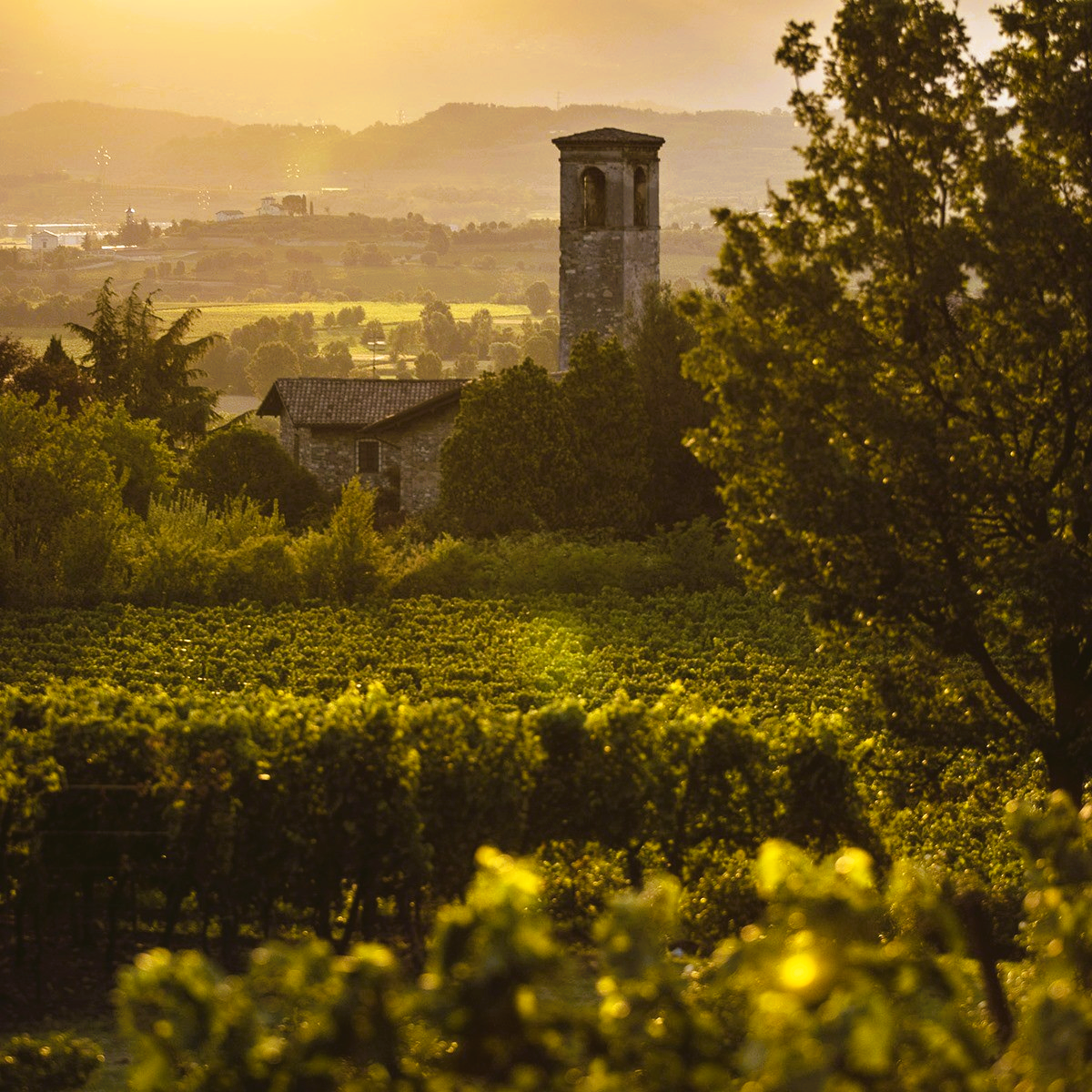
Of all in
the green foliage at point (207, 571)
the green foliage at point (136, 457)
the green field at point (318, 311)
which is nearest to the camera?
the green foliage at point (207, 571)

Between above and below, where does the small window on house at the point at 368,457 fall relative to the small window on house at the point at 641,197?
below

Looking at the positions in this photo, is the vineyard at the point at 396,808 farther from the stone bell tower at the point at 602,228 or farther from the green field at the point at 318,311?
the green field at the point at 318,311

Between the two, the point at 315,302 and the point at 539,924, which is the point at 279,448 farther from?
the point at 315,302

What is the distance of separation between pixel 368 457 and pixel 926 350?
41643 millimetres

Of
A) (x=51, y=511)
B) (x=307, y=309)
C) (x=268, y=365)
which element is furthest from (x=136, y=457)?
(x=307, y=309)

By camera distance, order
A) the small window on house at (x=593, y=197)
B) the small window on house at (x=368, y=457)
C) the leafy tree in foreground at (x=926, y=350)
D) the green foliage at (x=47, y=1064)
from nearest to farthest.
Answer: the green foliage at (x=47, y=1064) → the leafy tree in foreground at (x=926, y=350) → the small window on house at (x=593, y=197) → the small window on house at (x=368, y=457)

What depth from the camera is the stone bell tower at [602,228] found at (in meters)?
50.0

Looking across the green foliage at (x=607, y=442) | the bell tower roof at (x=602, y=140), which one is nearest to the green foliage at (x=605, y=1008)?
the green foliage at (x=607, y=442)

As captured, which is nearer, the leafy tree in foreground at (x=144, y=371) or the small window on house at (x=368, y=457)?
the small window on house at (x=368, y=457)

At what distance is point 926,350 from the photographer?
42.0ft

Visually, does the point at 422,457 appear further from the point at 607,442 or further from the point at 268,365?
the point at 268,365

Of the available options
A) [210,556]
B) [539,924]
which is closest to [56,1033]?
[539,924]

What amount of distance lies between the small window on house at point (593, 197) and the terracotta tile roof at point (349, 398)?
6932 mm

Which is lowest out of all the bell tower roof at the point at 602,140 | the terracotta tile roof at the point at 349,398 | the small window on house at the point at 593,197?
the terracotta tile roof at the point at 349,398
